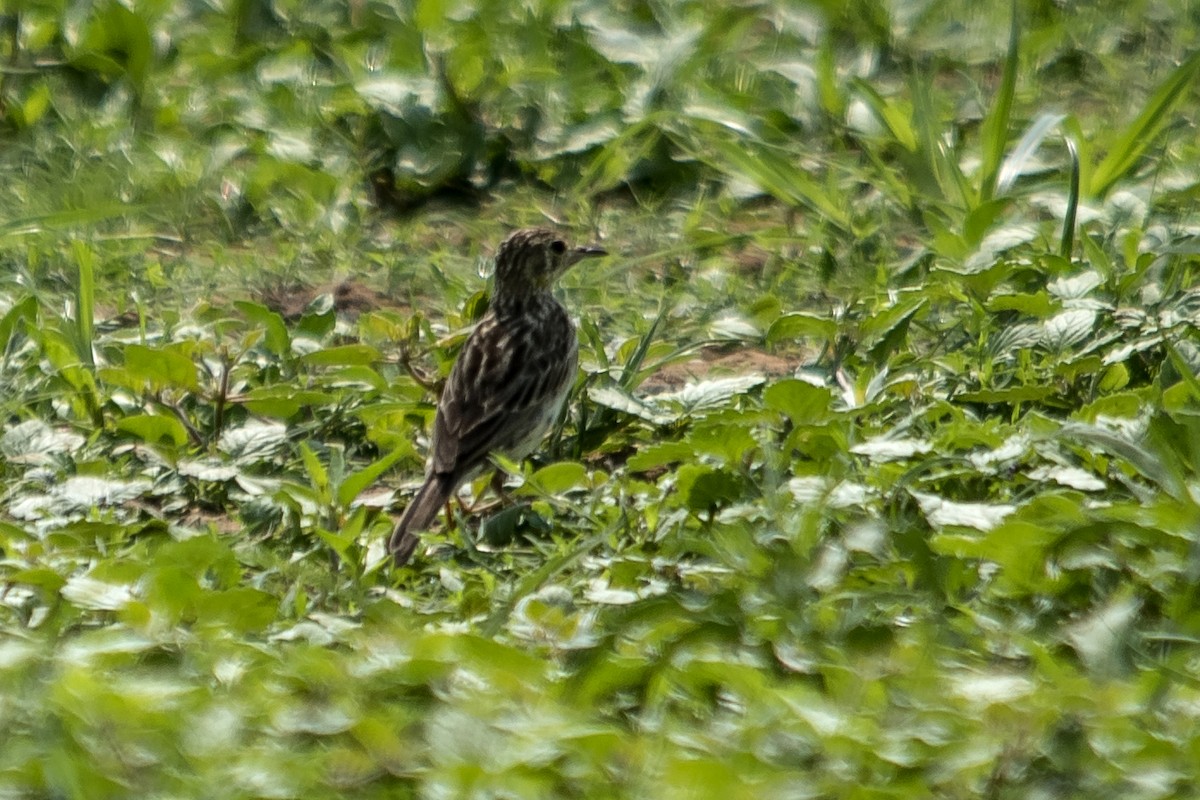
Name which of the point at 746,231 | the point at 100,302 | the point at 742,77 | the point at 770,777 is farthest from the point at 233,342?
the point at 770,777

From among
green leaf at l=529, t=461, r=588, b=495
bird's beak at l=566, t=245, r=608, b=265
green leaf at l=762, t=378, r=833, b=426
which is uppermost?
bird's beak at l=566, t=245, r=608, b=265

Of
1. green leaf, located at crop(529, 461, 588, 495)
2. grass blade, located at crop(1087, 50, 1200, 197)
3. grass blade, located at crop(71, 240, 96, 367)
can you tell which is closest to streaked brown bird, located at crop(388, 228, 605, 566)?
green leaf, located at crop(529, 461, 588, 495)

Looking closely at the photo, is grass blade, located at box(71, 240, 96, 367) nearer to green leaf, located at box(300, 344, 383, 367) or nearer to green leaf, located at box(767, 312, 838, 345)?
green leaf, located at box(300, 344, 383, 367)

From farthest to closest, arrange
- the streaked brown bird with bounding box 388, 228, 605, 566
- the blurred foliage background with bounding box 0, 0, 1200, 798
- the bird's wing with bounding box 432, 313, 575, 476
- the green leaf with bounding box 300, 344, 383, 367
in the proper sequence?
the green leaf with bounding box 300, 344, 383, 367 < the bird's wing with bounding box 432, 313, 575, 476 < the streaked brown bird with bounding box 388, 228, 605, 566 < the blurred foliage background with bounding box 0, 0, 1200, 798

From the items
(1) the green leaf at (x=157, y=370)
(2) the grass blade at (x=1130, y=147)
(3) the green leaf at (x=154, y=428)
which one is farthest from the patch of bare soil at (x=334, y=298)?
(2) the grass blade at (x=1130, y=147)

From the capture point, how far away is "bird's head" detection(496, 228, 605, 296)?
7.30 metres

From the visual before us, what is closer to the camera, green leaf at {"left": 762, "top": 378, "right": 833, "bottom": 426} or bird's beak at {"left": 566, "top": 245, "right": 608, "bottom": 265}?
green leaf at {"left": 762, "top": 378, "right": 833, "bottom": 426}

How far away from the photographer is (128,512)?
20.6ft

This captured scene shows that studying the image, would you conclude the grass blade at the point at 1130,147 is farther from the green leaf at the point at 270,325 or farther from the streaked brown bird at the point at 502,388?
the green leaf at the point at 270,325

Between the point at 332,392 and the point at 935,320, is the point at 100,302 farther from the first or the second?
the point at 935,320

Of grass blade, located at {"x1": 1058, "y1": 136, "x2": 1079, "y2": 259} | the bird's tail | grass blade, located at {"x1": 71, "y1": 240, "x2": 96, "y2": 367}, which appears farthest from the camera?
grass blade, located at {"x1": 1058, "y1": 136, "x2": 1079, "y2": 259}

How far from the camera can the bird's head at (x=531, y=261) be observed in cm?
730

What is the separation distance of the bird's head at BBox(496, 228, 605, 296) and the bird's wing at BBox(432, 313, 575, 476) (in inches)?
14.9

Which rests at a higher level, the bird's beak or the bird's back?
the bird's beak
